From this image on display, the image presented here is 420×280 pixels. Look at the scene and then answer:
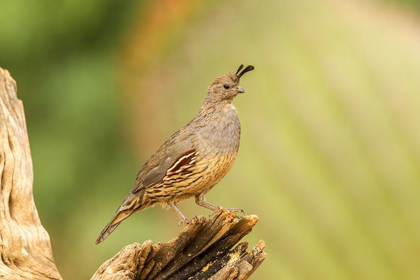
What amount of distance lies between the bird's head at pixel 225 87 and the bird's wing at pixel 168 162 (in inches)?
12.3

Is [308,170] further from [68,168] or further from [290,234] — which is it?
[68,168]

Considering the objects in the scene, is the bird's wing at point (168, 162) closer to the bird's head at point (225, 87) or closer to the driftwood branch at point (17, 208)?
the bird's head at point (225, 87)

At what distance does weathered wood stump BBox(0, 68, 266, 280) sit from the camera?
2.71m

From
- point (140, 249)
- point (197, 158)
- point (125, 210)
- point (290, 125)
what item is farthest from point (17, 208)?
point (290, 125)

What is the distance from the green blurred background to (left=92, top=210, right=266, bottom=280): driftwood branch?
44cm

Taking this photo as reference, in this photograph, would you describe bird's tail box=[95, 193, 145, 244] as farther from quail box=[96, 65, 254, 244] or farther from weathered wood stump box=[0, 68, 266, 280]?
weathered wood stump box=[0, 68, 266, 280]

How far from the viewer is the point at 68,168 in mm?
4500

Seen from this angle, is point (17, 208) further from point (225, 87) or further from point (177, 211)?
point (225, 87)

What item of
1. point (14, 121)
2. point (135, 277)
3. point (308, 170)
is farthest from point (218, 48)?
point (135, 277)

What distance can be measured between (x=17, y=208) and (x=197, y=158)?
0.87 meters

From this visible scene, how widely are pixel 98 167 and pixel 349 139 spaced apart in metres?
2.02

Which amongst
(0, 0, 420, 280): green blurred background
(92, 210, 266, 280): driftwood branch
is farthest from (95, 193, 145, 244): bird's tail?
(92, 210, 266, 280): driftwood branch

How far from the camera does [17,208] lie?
10.1 feet

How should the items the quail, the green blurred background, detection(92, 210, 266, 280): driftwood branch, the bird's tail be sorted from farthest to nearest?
the bird's tail
the quail
the green blurred background
detection(92, 210, 266, 280): driftwood branch
